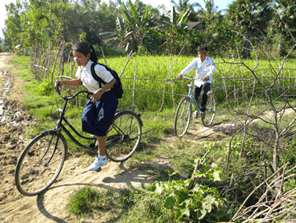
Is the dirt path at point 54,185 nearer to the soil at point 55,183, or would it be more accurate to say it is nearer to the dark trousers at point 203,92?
the soil at point 55,183

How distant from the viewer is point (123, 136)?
3.47 meters

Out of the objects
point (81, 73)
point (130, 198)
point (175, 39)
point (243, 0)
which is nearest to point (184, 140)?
point (130, 198)


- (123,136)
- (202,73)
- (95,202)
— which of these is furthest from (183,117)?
(95,202)

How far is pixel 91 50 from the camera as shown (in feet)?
8.94

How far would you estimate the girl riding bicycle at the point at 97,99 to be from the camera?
8.60 ft

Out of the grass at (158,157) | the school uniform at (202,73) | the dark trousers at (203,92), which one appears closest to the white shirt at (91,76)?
the grass at (158,157)

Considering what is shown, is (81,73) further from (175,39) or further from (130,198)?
(175,39)

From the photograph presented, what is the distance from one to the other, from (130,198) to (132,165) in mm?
849

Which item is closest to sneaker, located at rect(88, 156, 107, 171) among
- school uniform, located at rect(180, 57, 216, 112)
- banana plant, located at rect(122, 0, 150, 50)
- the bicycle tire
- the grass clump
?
the grass clump

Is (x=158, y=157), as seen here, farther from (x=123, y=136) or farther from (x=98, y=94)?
(x=98, y=94)

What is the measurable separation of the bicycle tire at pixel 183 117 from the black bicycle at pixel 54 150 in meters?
1.08

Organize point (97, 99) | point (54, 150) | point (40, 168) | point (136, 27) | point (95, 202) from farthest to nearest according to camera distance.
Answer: point (136, 27), point (40, 168), point (54, 150), point (97, 99), point (95, 202)

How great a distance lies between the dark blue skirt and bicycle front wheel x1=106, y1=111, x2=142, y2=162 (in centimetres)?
37

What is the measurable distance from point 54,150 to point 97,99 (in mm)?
835
